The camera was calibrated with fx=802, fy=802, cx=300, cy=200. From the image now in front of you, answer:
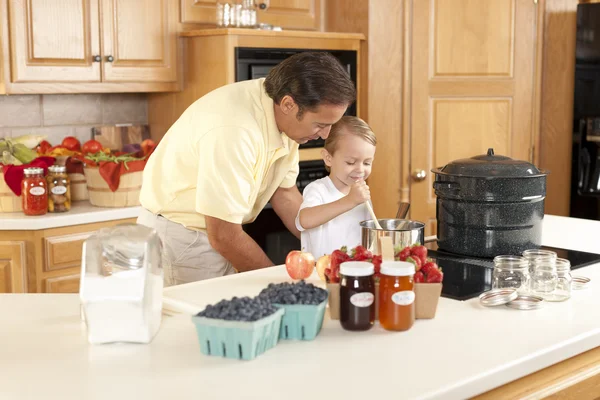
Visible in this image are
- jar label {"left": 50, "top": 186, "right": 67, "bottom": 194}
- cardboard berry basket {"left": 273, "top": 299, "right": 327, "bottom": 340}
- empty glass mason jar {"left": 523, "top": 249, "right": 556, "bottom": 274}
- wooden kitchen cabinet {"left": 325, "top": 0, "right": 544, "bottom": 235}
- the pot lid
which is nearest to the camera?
cardboard berry basket {"left": 273, "top": 299, "right": 327, "bottom": 340}

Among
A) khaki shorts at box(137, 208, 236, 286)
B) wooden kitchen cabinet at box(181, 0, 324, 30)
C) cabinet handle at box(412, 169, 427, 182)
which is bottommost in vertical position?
khaki shorts at box(137, 208, 236, 286)

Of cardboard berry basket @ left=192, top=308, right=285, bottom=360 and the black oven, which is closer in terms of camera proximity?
cardboard berry basket @ left=192, top=308, right=285, bottom=360

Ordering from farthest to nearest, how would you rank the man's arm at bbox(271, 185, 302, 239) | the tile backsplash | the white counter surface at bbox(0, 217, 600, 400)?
1. the tile backsplash
2. the man's arm at bbox(271, 185, 302, 239)
3. the white counter surface at bbox(0, 217, 600, 400)

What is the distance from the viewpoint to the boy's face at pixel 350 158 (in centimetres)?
254

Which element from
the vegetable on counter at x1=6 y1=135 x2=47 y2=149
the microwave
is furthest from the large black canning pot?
the vegetable on counter at x1=6 y1=135 x2=47 y2=149

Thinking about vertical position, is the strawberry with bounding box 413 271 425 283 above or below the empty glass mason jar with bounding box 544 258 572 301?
above

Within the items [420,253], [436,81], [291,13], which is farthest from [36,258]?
[436,81]

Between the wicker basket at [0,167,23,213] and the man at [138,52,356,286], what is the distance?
0.84 meters

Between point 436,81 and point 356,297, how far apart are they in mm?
2763

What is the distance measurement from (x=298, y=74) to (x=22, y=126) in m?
1.90

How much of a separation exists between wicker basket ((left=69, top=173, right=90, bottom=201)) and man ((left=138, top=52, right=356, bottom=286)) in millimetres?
899

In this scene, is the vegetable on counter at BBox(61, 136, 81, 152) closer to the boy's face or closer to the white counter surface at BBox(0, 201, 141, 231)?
the white counter surface at BBox(0, 201, 141, 231)

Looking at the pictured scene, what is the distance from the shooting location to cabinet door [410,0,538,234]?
4180 mm

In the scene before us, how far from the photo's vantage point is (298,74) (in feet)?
7.66
